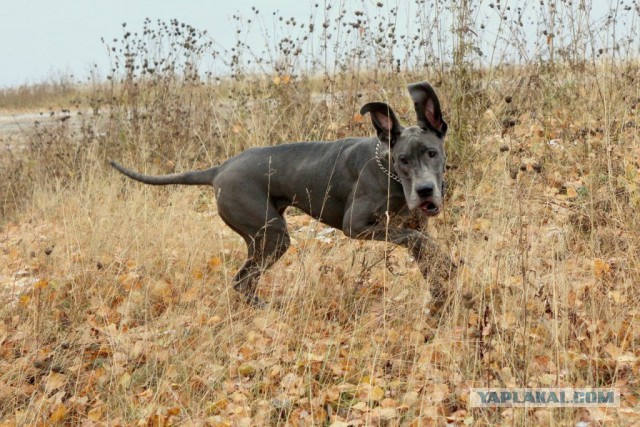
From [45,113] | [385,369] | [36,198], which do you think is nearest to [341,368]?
[385,369]

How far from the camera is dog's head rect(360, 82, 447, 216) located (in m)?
4.96

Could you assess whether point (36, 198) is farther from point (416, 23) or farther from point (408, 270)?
point (408, 270)

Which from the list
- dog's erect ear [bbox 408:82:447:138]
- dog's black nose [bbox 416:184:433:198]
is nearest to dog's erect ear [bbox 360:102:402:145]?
dog's erect ear [bbox 408:82:447:138]

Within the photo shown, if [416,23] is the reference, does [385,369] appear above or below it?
below

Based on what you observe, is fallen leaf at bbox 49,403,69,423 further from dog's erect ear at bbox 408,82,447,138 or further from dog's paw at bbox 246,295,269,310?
dog's erect ear at bbox 408,82,447,138

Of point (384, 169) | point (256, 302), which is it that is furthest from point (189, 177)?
point (384, 169)

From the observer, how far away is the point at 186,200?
8.38 m

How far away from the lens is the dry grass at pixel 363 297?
4.19 m

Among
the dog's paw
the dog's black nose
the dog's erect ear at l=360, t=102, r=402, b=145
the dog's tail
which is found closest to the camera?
the dog's black nose

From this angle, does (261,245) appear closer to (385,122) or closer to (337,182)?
(337,182)

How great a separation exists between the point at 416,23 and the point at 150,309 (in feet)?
14.0

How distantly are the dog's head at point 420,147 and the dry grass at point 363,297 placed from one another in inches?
17.4

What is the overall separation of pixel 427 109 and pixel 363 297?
1.32 metres

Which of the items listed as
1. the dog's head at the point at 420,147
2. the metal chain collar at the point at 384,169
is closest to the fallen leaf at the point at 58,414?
the dog's head at the point at 420,147
